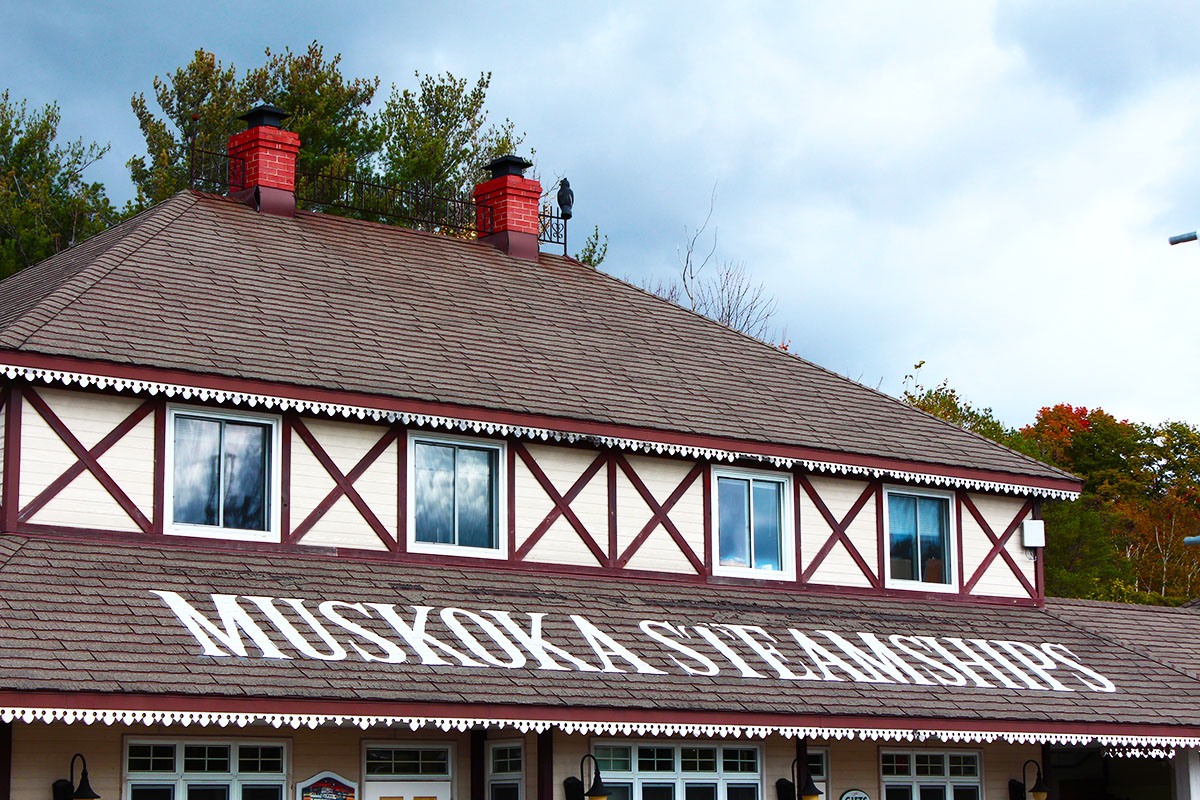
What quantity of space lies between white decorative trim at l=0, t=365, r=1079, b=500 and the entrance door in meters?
3.75

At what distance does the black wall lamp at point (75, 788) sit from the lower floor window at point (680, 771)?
5.30m

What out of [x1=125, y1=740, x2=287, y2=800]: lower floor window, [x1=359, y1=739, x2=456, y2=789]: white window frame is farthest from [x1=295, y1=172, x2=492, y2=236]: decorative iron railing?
[x1=125, y1=740, x2=287, y2=800]: lower floor window

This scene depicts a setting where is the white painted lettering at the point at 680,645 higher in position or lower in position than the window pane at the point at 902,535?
lower

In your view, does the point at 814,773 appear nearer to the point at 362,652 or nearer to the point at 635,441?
the point at 635,441

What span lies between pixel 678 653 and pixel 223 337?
226 inches

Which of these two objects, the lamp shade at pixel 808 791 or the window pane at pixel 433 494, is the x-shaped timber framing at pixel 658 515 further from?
the lamp shade at pixel 808 791

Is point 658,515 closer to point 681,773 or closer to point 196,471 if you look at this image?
point 681,773

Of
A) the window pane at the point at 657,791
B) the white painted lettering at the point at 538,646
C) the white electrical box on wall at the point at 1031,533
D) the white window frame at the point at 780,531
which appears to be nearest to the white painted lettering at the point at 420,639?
the white painted lettering at the point at 538,646

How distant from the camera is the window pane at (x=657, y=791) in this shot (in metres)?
17.7

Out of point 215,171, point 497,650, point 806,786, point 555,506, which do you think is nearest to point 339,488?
point 555,506

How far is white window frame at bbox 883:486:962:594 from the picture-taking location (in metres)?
21.5

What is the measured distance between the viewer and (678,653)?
57.2 feet

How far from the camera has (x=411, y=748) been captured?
1691 centimetres

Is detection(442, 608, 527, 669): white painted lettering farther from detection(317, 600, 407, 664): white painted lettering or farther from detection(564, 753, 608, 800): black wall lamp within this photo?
detection(564, 753, 608, 800): black wall lamp
